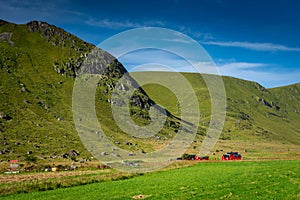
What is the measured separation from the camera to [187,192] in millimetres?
24219

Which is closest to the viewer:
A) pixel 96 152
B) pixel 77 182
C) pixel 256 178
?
pixel 256 178

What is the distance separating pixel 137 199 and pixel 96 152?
96579mm

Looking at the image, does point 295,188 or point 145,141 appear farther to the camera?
point 145,141

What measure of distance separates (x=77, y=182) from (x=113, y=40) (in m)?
19.7

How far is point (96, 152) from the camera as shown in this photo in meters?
117

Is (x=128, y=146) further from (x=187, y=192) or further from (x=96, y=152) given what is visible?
(x=187, y=192)

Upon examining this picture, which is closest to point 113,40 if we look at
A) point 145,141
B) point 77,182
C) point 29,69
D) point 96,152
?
point 77,182

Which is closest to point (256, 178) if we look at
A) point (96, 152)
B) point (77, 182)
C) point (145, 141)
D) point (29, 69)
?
point (77, 182)

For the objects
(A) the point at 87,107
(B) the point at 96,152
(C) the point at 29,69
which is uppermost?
(C) the point at 29,69

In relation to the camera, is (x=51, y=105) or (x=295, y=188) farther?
(x=51, y=105)

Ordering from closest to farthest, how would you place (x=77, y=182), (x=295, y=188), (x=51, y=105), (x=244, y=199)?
1. (x=244, y=199)
2. (x=295, y=188)
3. (x=77, y=182)
4. (x=51, y=105)

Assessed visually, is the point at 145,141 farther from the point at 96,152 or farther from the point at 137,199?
the point at 137,199

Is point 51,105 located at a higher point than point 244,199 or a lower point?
higher

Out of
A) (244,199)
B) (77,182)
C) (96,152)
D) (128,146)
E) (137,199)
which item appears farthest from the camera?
(128,146)
